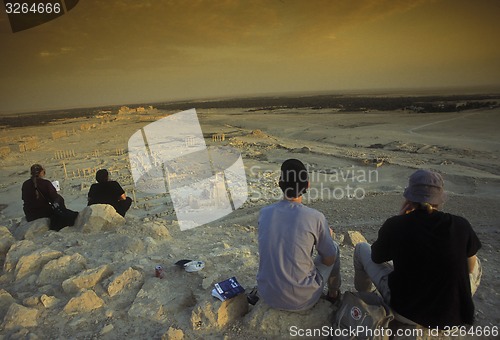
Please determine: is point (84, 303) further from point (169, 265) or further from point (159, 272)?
point (169, 265)

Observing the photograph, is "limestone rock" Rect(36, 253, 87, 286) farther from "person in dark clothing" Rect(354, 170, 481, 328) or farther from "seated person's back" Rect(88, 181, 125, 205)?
"person in dark clothing" Rect(354, 170, 481, 328)

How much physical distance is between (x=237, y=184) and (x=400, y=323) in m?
9.61

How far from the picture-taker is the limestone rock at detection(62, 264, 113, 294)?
3.41 metres

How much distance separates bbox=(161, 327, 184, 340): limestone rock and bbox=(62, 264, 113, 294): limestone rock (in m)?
1.27

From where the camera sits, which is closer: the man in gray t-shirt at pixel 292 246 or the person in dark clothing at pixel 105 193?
the man in gray t-shirt at pixel 292 246

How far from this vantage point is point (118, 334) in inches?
114

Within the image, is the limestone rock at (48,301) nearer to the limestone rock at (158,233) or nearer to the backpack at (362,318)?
the limestone rock at (158,233)

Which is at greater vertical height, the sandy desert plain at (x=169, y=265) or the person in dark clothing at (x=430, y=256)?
the person in dark clothing at (x=430, y=256)

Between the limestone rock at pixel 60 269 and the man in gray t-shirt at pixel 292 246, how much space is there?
253 cm

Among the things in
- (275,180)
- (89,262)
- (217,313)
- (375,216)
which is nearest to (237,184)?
(275,180)

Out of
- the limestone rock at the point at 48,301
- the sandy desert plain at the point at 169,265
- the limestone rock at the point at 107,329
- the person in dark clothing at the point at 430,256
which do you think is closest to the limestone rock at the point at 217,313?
the sandy desert plain at the point at 169,265

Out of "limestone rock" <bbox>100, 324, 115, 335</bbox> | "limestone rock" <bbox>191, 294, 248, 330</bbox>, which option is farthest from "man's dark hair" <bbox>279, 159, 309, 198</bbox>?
"limestone rock" <bbox>100, 324, 115, 335</bbox>

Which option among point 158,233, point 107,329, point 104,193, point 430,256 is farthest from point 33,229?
point 430,256

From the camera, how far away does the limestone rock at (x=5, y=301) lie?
3189 millimetres
